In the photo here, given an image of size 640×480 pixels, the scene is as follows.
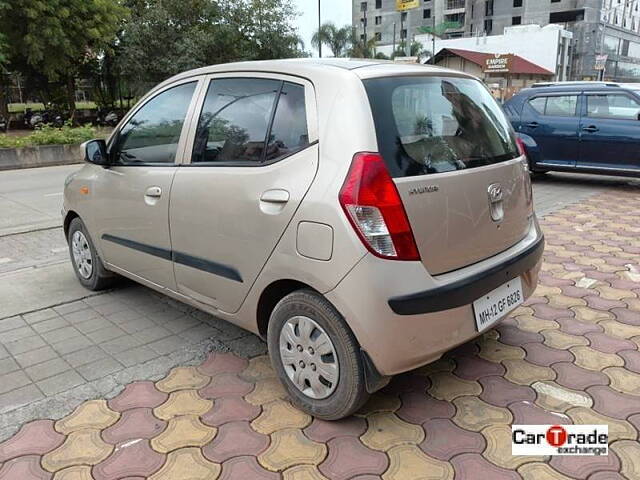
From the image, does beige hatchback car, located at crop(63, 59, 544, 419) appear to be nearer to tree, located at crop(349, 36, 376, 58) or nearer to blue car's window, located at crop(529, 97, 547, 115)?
blue car's window, located at crop(529, 97, 547, 115)

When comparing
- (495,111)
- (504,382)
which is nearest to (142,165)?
(495,111)

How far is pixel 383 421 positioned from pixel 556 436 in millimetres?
770

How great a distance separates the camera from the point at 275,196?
245cm

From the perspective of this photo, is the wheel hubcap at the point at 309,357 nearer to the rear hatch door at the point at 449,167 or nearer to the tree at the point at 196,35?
the rear hatch door at the point at 449,167

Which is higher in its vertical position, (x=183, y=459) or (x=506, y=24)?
(x=506, y=24)

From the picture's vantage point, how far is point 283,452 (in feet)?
7.57

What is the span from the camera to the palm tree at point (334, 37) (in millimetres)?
53250

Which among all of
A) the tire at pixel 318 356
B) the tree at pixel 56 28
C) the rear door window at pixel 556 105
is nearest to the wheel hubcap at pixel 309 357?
the tire at pixel 318 356

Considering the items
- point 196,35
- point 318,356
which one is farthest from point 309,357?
point 196,35

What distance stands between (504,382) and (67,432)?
7.16 feet

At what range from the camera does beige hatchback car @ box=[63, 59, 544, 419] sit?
2205 millimetres

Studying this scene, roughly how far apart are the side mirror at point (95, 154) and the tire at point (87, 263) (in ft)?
2.27

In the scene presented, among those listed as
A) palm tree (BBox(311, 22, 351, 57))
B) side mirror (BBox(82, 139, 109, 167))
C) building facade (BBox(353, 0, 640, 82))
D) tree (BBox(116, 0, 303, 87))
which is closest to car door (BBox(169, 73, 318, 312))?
side mirror (BBox(82, 139, 109, 167))

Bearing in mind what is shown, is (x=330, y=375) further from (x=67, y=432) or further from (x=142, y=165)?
(x=142, y=165)
